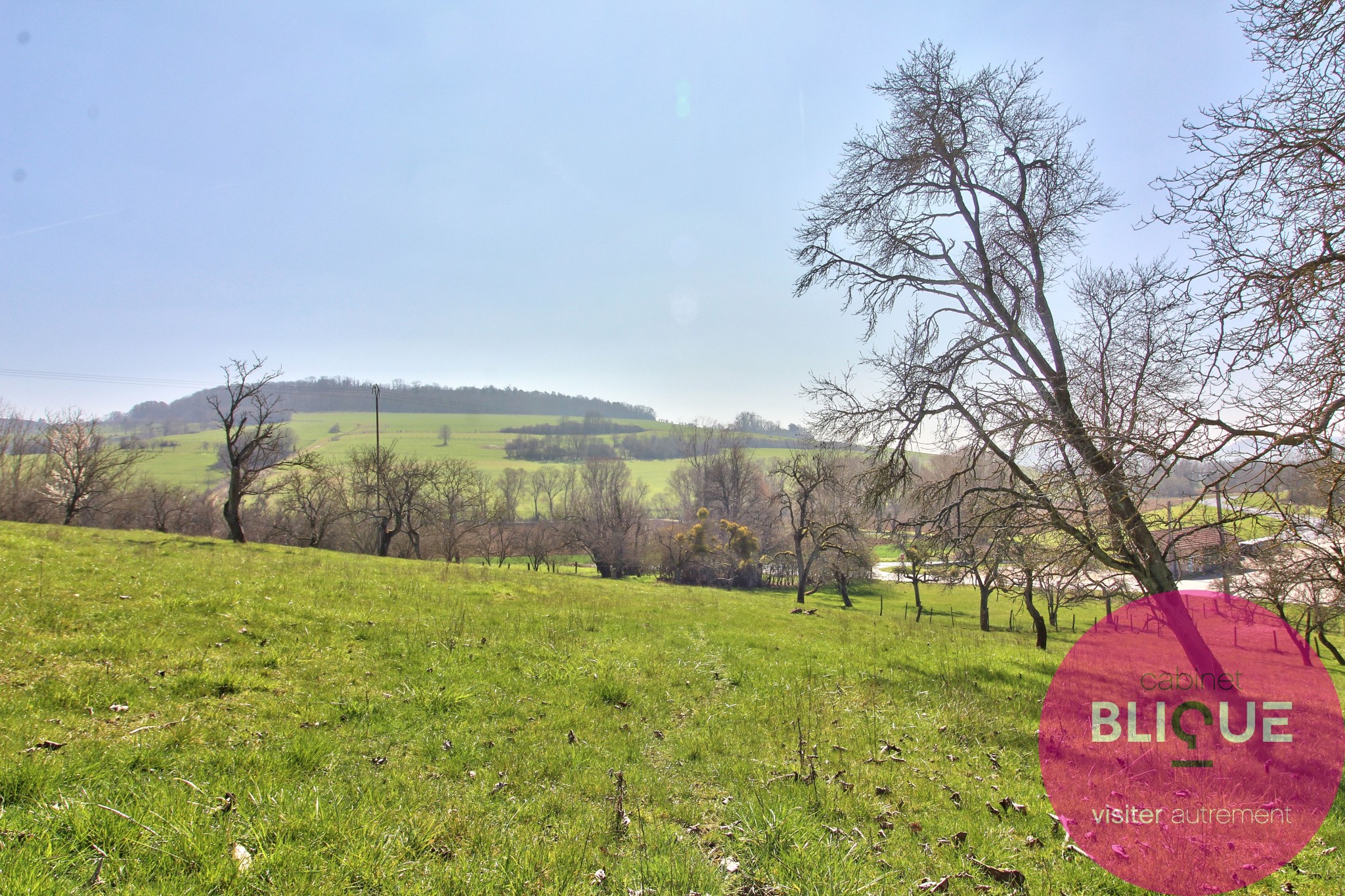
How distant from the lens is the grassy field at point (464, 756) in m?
3.63

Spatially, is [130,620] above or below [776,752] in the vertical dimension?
above

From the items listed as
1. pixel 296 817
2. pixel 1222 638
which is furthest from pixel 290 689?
pixel 1222 638

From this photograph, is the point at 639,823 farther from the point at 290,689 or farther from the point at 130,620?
the point at 130,620

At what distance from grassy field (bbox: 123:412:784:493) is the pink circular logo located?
9740cm

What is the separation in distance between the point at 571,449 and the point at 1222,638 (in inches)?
4934

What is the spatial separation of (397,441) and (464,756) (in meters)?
112

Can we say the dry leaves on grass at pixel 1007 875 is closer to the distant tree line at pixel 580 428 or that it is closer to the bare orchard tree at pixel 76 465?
the bare orchard tree at pixel 76 465

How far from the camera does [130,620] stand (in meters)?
7.91

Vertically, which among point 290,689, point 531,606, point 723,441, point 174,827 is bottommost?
point 531,606

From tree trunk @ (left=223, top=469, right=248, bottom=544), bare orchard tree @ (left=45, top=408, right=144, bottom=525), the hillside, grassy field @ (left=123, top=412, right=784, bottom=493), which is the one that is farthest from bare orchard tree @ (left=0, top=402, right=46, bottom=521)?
the hillside

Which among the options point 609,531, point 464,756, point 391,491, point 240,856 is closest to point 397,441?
point 609,531

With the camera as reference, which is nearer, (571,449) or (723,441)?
(723,441)

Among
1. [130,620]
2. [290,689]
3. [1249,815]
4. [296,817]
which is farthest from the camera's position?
[130,620]

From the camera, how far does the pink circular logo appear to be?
454cm
